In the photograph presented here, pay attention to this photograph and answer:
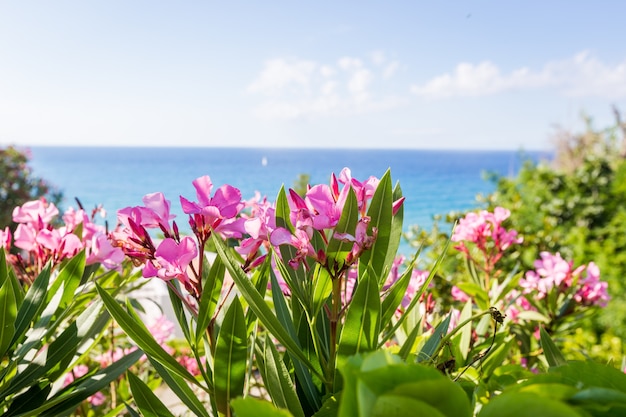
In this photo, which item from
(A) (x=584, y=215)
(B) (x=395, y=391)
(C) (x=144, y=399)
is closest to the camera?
(B) (x=395, y=391)

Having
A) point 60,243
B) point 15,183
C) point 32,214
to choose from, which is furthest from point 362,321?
point 15,183

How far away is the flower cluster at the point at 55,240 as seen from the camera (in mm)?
946

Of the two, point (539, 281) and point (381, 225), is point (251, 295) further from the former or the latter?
point (539, 281)

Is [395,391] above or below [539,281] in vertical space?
above

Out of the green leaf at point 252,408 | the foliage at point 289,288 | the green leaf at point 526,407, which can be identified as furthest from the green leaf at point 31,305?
the green leaf at point 526,407

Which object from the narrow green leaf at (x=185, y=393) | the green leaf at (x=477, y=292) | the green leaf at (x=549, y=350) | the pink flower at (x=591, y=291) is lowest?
the pink flower at (x=591, y=291)

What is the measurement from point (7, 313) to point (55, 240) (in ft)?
0.90

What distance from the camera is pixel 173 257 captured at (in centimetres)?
60

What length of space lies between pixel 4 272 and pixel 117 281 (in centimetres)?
32

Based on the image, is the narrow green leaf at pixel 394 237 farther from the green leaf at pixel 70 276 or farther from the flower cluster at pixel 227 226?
the green leaf at pixel 70 276

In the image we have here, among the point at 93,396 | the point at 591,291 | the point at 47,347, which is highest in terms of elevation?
the point at 47,347

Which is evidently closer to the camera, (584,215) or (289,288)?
(289,288)

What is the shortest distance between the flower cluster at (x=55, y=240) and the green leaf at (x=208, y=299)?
363mm

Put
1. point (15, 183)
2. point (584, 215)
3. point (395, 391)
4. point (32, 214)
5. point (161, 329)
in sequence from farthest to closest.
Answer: point (15, 183) → point (584, 215) → point (161, 329) → point (32, 214) → point (395, 391)
